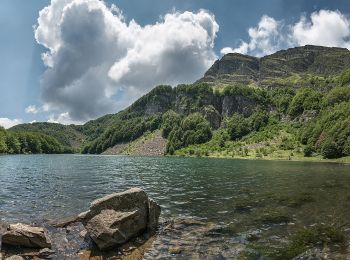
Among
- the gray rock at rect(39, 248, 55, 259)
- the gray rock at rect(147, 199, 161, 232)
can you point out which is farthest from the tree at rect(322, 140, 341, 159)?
the gray rock at rect(39, 248, 55, 259)

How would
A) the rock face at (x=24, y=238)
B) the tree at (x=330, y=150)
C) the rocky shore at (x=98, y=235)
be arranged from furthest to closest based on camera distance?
the tree at (x=330, y=150) → the rock face at (x=24, y=238) → the rocky shore at (x=98, y=235)

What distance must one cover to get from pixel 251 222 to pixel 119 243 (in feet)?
46.2

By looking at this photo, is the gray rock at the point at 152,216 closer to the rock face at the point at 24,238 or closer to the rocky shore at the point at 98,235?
the rocky shore at the point at 98,235

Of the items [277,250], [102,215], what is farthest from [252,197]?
[102,215]

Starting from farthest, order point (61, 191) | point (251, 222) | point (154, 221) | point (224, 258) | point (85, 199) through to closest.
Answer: point (61, 191) < point (85, 199) < point (251, 222) < point (154, 221) < point (224, 258)

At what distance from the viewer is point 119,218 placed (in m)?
27.8

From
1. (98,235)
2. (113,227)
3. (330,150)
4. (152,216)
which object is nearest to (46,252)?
(98,235)

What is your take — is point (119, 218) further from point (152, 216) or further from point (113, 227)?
point (152, 216)

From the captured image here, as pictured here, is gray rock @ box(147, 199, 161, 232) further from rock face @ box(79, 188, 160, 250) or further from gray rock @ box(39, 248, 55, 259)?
gray rock @ box(39, 248, 55, 259)

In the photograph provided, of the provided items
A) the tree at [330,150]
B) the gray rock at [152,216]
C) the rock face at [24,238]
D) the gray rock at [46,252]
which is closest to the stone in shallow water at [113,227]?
the gray rock at [152,216]

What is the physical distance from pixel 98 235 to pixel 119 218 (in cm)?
239

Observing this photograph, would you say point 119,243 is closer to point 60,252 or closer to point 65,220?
point 60,252

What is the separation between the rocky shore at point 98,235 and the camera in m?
24.8

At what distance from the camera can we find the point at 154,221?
104 feet
